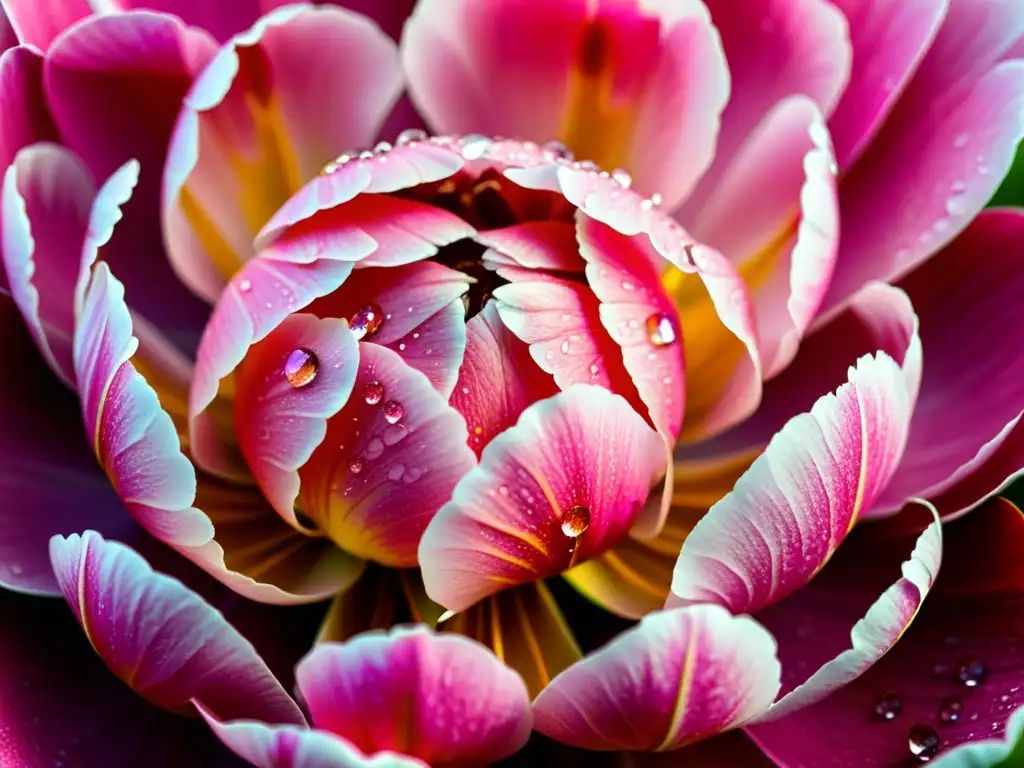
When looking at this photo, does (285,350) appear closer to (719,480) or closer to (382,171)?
(382,171)

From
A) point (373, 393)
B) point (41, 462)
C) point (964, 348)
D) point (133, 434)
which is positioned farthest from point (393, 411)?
point (964, 348)

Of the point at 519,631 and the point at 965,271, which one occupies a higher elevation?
the point at 965,271

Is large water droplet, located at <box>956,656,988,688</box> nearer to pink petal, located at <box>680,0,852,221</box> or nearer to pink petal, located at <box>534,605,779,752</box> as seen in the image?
pink petal, located at <box>534,605,779,752</box>

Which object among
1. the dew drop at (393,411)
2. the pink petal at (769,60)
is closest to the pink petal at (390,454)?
the dew drop at (393,411)

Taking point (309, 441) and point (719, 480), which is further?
point (719, 480)

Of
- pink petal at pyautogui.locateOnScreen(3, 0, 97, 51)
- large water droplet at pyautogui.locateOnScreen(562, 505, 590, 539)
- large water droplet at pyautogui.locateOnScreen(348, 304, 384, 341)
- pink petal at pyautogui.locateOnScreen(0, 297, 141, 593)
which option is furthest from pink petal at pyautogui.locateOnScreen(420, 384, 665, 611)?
pink petal at pyautogui.locateOnScreen(3, 0, 97, 51)

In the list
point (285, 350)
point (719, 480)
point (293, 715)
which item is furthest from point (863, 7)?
point (293, 715)
